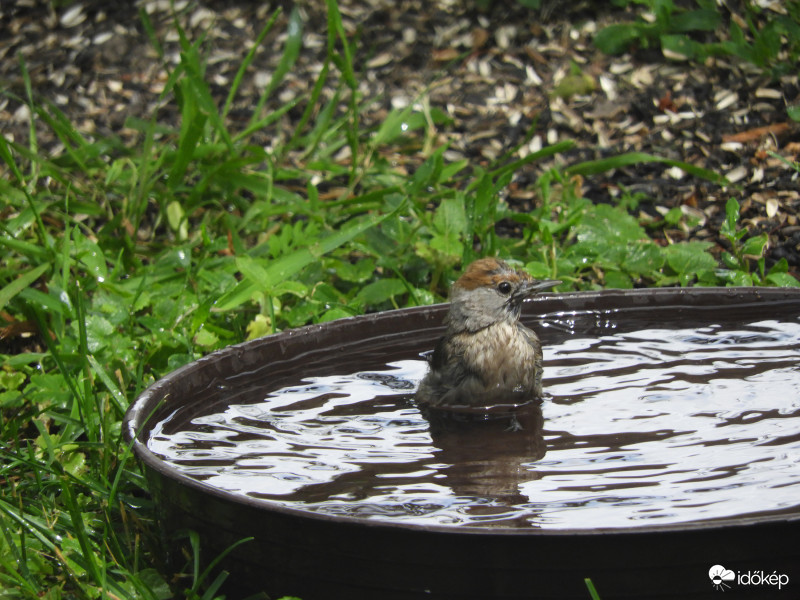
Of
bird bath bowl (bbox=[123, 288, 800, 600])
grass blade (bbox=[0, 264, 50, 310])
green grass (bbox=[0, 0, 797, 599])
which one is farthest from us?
grass blade (bbox=[0, 264, 50, 310])

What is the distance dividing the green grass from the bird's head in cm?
79

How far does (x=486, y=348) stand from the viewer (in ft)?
12.9

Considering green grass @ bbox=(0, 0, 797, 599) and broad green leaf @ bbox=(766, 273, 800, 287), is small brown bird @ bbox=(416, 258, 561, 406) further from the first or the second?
broad green leaf @ bbox=(766, 273, 800, 287)

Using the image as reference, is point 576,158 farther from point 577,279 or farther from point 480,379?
point 480,379

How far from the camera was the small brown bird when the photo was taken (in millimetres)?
3844

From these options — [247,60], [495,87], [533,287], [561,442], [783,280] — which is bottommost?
[561,442]

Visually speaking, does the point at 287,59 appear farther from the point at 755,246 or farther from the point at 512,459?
the point at 512,459

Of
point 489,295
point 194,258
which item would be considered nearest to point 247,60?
point 194,258

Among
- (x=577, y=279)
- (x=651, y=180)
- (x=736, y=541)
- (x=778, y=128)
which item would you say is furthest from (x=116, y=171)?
(x=736, y=541)

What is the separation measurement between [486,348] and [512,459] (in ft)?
2.66

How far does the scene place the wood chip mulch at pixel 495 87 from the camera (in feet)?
20.2

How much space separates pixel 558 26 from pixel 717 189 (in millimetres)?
2403

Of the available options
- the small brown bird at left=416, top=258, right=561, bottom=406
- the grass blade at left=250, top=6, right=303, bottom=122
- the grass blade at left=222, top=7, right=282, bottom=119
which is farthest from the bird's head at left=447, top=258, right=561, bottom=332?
the grass blade at left=250, top=6, right=303, bottom=122

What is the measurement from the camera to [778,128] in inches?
251
